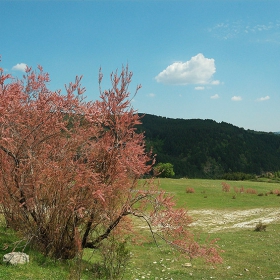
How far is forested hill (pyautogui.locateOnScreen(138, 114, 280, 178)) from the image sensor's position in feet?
418

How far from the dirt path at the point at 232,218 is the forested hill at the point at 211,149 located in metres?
84.2

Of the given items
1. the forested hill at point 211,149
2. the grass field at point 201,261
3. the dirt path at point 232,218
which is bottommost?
the dirt path at point 232,218

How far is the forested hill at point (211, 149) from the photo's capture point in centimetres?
12728

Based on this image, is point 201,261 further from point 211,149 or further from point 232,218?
point 211,149

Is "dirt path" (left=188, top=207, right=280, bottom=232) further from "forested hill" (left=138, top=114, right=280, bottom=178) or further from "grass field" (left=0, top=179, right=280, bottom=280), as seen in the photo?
"forested hill" (left=138, top=114, right=280, bottom=178)

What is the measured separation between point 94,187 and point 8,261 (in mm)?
2900

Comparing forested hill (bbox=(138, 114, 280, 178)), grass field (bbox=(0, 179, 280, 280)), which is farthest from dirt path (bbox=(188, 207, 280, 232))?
forested hill (bbox=(138, 114, 280, 178))

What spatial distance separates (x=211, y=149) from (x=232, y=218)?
387 ft

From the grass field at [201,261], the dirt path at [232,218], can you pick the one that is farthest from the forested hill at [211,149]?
the grass field at [201,261]

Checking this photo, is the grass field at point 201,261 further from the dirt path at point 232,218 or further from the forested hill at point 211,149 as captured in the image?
the forested hill at point 211,149

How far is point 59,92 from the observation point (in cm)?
926

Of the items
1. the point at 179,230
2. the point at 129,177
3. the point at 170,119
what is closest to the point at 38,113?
the point at 129,177

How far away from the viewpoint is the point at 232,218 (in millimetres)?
23141

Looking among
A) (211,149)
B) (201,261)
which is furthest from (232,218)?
(211,149)
